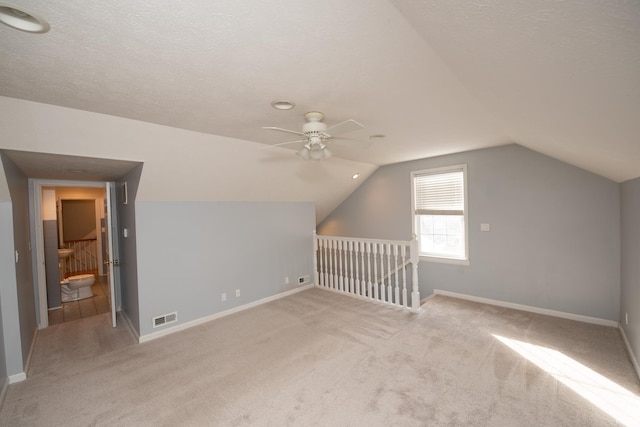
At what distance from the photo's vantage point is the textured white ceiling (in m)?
1.02

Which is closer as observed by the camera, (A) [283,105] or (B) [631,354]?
(A) [283,105]

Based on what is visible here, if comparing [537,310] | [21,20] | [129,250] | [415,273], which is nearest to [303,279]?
[415,273]

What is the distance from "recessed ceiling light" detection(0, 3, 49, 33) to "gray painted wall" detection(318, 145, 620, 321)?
4972mm

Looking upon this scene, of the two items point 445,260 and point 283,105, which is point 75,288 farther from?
point 445,260

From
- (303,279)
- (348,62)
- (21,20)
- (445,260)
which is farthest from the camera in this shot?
(303,279)

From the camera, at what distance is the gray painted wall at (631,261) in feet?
8.39

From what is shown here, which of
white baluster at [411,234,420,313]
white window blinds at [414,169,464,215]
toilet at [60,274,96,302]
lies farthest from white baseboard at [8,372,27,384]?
white window blinds at [414,169,464,215]

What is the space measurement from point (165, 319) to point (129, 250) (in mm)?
1099

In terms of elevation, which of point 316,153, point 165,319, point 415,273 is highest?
point 316,153

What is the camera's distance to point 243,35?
139 centimetres

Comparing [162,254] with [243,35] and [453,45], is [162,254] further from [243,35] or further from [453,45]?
[453,45]

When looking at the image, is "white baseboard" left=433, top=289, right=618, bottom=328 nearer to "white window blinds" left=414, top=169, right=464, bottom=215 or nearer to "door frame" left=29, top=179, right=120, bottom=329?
"white window blinds" left=414, top=169, right=464, bottom=215

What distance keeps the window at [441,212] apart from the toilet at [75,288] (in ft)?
21.0

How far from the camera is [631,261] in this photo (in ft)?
9.20
